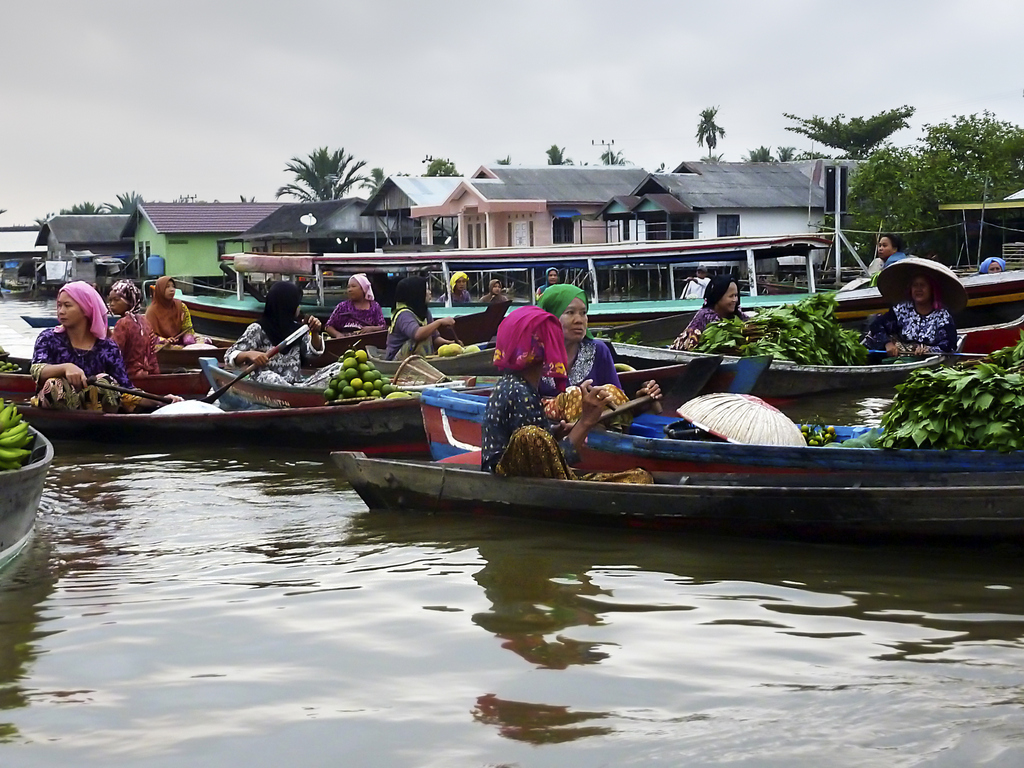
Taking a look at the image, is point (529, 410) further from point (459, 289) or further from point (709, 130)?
point (709, 130)

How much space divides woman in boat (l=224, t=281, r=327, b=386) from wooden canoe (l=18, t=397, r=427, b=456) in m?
0.62

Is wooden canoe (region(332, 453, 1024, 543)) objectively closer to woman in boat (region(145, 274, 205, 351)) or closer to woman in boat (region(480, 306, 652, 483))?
woman in boat (region(480, 306, 652, 483))

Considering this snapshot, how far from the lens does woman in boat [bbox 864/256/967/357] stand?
33.6 ft

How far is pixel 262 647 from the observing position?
4418 millimetres

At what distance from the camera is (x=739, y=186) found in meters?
35.7

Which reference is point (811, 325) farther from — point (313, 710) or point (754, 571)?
point (313, 710)

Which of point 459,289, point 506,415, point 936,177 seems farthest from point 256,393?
point 936,177

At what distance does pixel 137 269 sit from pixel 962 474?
4861 centimetres

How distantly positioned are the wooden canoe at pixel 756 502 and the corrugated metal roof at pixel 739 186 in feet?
96.0

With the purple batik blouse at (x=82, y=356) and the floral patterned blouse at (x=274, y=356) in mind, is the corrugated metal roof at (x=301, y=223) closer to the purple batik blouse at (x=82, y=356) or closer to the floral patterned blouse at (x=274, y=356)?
the floral patterned blouse at (x=274, y=356)

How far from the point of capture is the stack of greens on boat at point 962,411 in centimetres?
535

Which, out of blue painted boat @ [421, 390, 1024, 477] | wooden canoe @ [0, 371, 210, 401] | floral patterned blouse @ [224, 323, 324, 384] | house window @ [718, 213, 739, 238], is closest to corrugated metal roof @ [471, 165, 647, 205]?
house window @ [718, 213, 739, 238]

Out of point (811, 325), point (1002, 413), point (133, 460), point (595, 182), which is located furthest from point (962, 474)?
point (595, 182)

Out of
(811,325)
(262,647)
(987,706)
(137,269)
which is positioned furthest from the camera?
(137,269)
